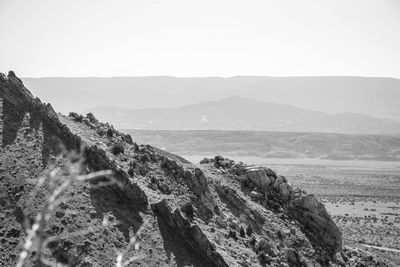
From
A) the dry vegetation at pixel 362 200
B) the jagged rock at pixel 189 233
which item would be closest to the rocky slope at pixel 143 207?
the jagged rock at pixel 189 233

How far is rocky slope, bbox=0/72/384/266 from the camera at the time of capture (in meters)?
23.3

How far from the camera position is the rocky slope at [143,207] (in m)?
23.3

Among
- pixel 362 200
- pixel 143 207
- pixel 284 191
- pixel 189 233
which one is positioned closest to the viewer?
pixel 189 233

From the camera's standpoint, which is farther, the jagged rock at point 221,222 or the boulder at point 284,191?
the boulder at point 284,191

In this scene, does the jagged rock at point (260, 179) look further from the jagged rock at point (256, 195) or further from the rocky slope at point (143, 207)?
the jagged rock at point (256, 195)

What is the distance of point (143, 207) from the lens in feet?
87.5

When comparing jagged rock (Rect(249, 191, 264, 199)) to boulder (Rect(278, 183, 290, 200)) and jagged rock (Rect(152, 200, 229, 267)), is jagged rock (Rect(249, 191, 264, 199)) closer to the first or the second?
boulder (Rect(278, 183, 290, 200))

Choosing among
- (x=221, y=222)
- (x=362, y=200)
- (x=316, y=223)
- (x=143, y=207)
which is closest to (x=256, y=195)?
(x=316, y=223)

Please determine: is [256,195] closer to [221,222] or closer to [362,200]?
[221,222]

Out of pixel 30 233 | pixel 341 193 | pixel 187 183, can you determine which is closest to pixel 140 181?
pixel 187 183

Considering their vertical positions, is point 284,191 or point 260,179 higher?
point 260,179

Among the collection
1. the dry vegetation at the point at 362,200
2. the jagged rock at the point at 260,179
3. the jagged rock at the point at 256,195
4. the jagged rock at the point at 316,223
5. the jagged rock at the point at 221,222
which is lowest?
the dry vegetation at the point at 362,200

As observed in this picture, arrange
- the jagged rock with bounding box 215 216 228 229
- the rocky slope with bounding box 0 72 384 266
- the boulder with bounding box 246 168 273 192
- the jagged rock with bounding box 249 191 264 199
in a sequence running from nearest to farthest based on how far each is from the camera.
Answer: the rocky slope with bounding box 0 72 384 266 → the jagged rock with bounding box 215 216 228 229 → the jagged rock with bounding box 249 191 264 199 → the boulder with bounding box 246 168 273 192

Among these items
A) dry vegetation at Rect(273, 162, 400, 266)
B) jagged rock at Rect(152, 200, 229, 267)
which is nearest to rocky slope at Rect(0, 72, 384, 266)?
jagged rock at Rect(152, 200, 229, 267)
